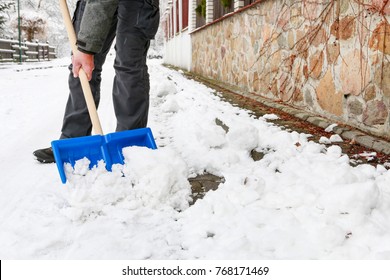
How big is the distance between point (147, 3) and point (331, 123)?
1.94 m

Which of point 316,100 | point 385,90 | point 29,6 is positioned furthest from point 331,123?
point 29,6

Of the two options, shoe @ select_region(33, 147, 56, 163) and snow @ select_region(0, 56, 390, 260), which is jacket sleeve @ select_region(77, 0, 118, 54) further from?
shoe @ select_region(33, 147, 56, 163)

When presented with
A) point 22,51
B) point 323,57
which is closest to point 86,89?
point 323,57

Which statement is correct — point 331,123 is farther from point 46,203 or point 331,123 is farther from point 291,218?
point 46,203

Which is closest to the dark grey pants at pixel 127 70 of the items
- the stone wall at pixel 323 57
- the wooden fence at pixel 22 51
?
the stone wall at pixel 323 57

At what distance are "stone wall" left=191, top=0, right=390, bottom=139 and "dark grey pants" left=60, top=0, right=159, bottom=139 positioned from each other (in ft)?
5.24

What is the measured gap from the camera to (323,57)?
3543 millimetres

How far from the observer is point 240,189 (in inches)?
71.5

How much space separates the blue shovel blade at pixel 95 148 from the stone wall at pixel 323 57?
1765mm

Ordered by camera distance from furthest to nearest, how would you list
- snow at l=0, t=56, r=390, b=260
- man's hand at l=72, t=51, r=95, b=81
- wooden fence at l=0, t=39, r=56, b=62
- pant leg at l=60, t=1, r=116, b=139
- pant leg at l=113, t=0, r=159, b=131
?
1. wooden fence at l=0, t=39, r=56, b=62
2. pant leg at l=60, t=1, r=116, b=139
3. pant leg at l=113, t=0, r=159, b=131
4. man's hand at l=72, t=51, r=95, b=81
5. snow at l=0, t=56, r=390, b=260

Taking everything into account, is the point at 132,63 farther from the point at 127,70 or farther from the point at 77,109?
the point at 77,109

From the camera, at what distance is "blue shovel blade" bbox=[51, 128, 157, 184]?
1885 millimetres

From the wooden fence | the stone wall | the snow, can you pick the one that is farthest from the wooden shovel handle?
the wooden fence

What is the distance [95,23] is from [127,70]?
387mm
